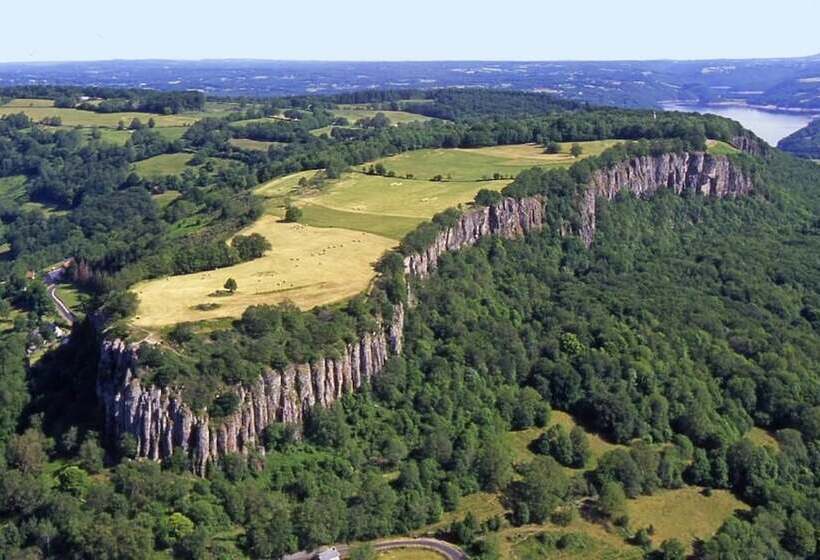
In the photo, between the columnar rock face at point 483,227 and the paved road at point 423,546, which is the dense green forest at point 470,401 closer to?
the paved road at point 423,546

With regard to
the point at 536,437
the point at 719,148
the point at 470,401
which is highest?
the point at 719,148

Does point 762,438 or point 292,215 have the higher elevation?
point 292,215

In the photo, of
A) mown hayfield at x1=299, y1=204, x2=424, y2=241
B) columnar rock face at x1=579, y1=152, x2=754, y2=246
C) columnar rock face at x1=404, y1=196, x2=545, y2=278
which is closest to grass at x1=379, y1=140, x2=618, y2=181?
columnar rock face at x1=579, y1=152, x2=754, y2=246

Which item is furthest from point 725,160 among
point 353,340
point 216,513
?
point 216,513

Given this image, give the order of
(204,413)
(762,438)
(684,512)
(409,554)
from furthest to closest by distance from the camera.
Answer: (762,438) → (684,512) → (204,413) → (409,554)

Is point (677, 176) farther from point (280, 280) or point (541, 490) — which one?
point (541, 490)

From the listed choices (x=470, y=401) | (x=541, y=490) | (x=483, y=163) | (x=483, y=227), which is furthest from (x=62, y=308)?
(x=541, y=490)
